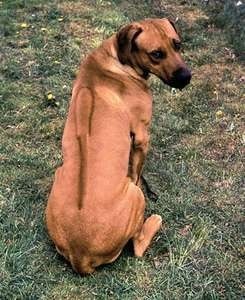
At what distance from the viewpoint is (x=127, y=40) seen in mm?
4988

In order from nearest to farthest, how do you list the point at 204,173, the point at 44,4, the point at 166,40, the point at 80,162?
the point at 80,162, the point at 166,40, the point at 204,173, the point at 44,4

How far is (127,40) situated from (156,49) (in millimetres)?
228

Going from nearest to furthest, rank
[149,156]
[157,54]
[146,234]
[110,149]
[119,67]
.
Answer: [110,149] < [146,234] < [157,54] < [119,67] < [149,156]

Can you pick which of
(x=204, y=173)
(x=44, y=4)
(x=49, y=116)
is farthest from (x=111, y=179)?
(x=44, y=4)

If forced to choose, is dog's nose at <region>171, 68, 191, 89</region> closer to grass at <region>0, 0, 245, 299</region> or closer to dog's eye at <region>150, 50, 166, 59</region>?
dog's eye at <region>150, 50, 166, 59</region>

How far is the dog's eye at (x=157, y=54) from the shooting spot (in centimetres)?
Result: 497

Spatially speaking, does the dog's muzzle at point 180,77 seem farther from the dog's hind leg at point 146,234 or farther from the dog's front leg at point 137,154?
the dog's hind leg at point 146,234

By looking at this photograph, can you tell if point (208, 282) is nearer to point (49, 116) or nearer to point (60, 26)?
point (49, 116)

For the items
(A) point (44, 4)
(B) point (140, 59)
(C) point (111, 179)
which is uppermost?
(B) point (140, 59)

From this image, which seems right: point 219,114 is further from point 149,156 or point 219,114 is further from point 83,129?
point 83,129

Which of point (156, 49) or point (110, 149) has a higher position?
point (156, 49)

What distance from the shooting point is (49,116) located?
678cm

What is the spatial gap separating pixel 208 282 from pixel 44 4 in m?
6.04

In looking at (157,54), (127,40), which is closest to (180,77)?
(157,54)
